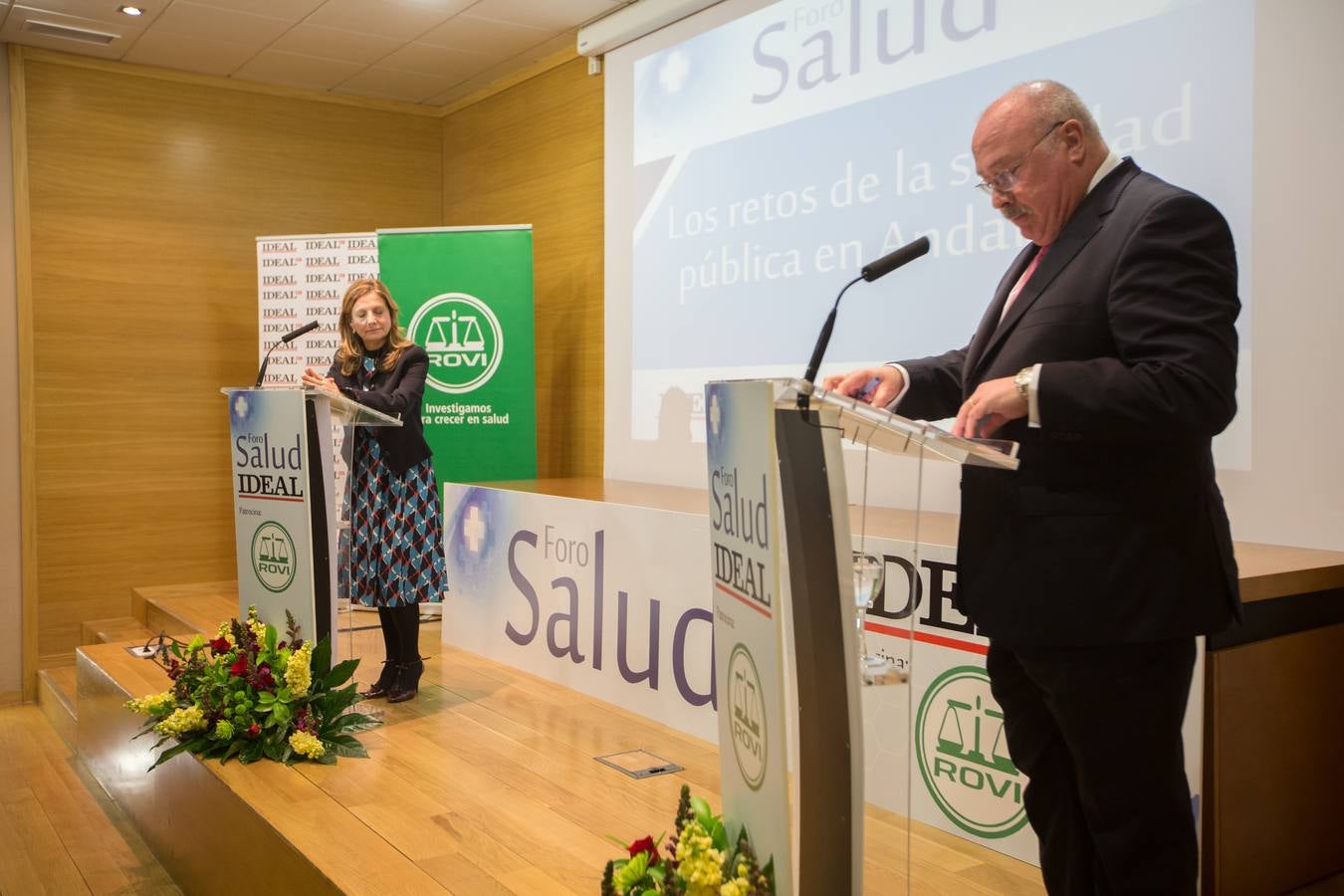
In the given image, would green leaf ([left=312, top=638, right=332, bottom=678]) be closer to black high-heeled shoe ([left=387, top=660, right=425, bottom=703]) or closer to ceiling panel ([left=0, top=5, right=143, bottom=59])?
black high-heeled shoe ([left=387, top=660, right=425, bottom=703])

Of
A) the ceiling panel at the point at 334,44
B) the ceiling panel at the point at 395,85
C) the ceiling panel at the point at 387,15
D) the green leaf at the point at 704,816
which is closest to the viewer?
the green leaf at the point at 704,816

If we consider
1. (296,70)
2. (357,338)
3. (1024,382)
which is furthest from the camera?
(296,70)

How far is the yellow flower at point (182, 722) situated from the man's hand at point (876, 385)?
220cm

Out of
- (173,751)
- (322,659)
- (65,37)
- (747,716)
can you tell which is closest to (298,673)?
(322,659)

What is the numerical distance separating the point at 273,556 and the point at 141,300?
3456 mm

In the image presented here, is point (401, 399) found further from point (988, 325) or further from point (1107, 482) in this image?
point (1107, 482)

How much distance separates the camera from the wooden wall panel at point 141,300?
5871 millimetres

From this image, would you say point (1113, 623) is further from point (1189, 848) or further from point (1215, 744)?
point (1215, 744)

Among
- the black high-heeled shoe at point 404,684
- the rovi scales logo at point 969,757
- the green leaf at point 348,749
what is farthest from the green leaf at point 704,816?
the black high-heeled shoe at point 404,684

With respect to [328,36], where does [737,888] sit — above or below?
below

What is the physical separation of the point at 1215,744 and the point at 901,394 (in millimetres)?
1066

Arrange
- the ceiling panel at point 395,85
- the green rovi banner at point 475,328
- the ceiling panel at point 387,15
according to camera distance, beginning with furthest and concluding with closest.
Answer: the ceiling panel at point 395,85 < the green rovi banner at point 475,328 < the ceiling panel at point 387,15

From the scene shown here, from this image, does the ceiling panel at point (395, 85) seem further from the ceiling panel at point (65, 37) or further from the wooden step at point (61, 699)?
the wooden step at point (61, 699)

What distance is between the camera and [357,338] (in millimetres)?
3740
